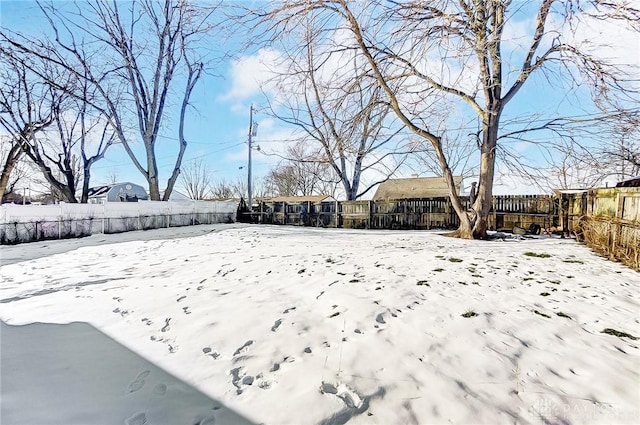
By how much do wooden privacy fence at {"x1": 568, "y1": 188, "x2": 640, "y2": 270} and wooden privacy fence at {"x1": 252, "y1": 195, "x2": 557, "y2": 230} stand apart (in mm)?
3746

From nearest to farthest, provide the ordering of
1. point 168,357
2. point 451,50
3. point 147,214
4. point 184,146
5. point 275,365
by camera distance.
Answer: point 275,365 → point 168,357 → point 451,50 → point 147,214 → point 184,146

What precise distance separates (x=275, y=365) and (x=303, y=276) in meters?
1.82

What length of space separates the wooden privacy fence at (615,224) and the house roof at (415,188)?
58.3 ft

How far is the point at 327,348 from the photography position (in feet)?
6.47

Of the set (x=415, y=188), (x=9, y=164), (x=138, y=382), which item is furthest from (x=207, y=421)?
(x=415, y=188)

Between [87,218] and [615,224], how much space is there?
13.0m

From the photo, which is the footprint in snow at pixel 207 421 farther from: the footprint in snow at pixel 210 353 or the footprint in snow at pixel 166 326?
the footprint in snow at pixel 166 326

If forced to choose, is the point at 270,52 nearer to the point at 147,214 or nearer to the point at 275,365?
the point at 275,365

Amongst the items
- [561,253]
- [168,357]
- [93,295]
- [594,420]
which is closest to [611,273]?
[561,253]

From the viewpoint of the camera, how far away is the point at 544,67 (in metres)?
6.70

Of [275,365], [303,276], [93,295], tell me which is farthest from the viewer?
[303,276]

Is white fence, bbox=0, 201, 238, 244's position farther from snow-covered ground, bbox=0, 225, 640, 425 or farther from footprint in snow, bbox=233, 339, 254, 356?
footprint in snow, bbox=233, 339, 254, 356

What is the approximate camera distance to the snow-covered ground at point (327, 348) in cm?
146

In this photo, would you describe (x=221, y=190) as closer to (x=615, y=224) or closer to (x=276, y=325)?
(x=615, y=224)
